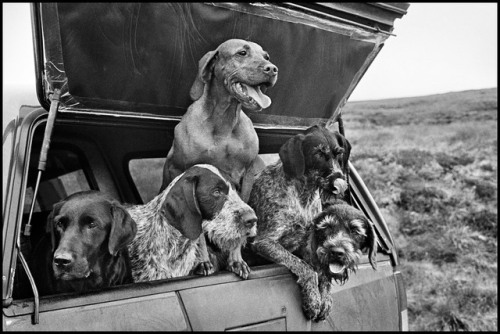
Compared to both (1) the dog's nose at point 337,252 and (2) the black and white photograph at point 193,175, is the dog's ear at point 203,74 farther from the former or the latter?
(1) the dog's nose at point 337,252

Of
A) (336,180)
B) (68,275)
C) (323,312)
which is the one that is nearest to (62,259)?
(68,275)

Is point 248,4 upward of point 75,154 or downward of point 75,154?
upward

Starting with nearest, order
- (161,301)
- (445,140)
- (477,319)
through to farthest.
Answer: (161,301) → (477,319) → (445,140)

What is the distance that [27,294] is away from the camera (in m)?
3.33

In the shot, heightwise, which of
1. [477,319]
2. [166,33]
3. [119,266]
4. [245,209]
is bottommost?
[477,319]

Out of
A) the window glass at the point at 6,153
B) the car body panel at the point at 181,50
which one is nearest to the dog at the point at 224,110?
the car body panel at the point at 181,50

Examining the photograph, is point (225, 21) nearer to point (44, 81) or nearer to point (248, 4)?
point (248, 4)

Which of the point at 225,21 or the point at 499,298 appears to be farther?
the point at 499,298

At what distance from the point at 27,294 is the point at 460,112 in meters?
12.7

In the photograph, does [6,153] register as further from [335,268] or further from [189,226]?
[335,268]

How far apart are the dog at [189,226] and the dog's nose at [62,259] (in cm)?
50

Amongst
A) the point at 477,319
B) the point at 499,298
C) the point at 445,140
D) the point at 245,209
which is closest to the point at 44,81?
the point at 245,209

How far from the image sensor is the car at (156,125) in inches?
115

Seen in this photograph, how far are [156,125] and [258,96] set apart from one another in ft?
2.56
